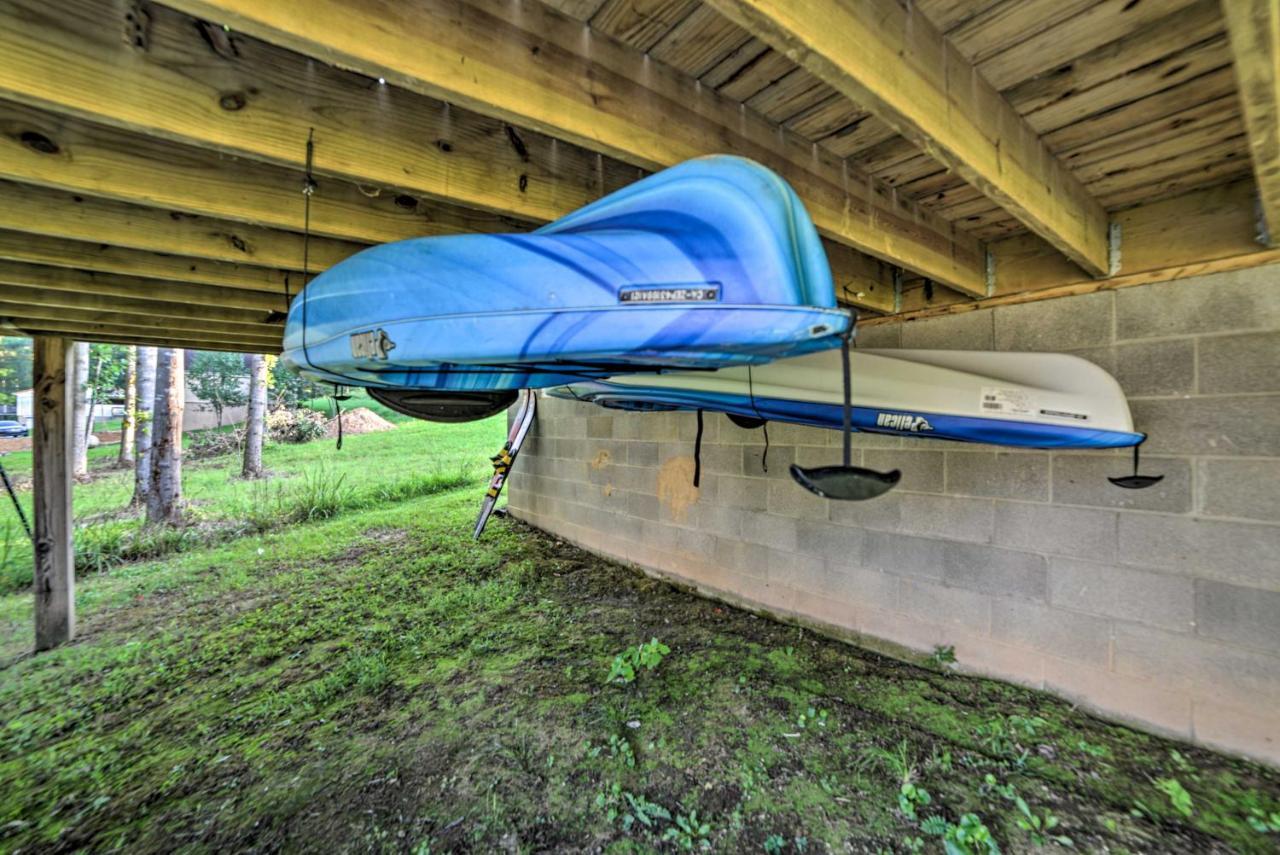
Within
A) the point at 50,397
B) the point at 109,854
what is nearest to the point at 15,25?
the point at 109,854

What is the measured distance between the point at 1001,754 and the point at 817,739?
0.64 metres

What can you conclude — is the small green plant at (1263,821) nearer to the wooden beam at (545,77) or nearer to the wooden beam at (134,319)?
the wooden beam at (545,77)

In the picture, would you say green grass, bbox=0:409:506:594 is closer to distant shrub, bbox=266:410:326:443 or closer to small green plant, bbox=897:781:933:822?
distant shrub, bbox=266:410:326:443

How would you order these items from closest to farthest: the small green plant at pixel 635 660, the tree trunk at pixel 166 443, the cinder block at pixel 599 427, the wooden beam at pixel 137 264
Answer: the wooden beam at pixel 137 264 → the small green plant at pixel 635 660 → the cinder block at pixel 599 427 → the tree trunk at pixel 166 443

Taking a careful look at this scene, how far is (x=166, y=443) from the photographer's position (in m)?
5.65

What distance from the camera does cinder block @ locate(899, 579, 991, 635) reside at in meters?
2.17

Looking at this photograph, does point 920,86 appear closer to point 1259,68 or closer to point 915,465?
point 1259,68

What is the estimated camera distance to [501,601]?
10.8ft

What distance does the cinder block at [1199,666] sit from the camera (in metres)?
→ 1.58

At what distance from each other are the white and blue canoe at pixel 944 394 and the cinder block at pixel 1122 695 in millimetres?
922

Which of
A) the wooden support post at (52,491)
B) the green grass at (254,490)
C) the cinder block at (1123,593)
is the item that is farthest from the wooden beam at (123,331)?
the cinder block at (1123,593)

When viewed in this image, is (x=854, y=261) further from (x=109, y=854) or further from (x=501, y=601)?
(x=109, y=854)

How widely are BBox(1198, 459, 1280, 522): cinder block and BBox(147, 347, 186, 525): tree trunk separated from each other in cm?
836

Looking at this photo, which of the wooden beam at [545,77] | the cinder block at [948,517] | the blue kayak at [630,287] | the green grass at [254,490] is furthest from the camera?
the green grass at [254,490]
